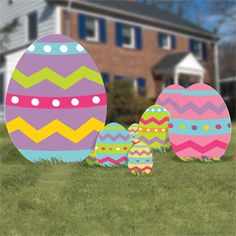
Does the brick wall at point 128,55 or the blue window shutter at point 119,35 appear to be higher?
the blue window shutter at point 119,35

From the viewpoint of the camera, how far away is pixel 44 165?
6.32 m

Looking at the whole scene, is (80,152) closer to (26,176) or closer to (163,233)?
(26,176)

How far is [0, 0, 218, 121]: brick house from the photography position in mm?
19469

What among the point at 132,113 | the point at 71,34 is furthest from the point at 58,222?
the point at 71,34

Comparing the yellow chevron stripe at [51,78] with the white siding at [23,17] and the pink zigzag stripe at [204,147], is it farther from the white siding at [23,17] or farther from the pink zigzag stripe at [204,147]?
the white siding at [23,17]

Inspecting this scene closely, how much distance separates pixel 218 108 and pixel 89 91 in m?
2.06

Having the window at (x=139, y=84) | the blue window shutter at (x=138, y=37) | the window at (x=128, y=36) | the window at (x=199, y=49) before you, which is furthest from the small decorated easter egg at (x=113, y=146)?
the window at (x=199, y=49)

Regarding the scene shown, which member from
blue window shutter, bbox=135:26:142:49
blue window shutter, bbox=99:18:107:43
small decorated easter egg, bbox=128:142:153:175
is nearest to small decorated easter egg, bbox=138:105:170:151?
small decorated easter egg, bbox=128:142:153:175

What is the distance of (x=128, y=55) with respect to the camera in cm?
2206

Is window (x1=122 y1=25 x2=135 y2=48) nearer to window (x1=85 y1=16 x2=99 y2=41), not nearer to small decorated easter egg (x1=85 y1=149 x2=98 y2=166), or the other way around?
window (x1=85 y1=16 x2=99 y2=41)

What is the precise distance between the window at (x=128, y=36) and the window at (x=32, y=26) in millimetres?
4643

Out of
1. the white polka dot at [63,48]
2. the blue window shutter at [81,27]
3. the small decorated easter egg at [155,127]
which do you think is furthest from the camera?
the blue window shutter at [81,27]

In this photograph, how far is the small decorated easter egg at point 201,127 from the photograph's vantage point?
21.4 feet

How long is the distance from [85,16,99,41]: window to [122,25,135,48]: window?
200 centimetres
